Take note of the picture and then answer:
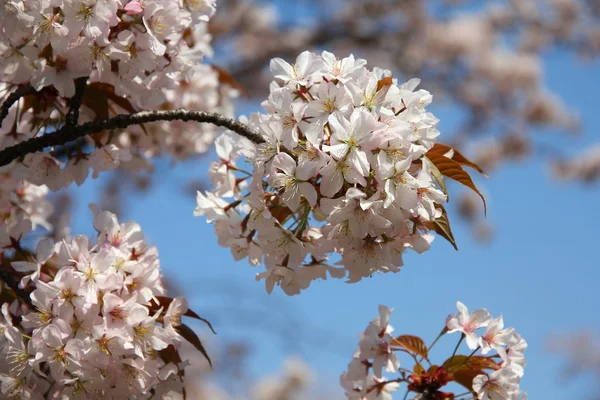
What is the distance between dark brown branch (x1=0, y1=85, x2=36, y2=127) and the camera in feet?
4.63

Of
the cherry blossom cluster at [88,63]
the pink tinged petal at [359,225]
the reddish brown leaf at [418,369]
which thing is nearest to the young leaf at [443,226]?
the pink tinged petal at [359,225]

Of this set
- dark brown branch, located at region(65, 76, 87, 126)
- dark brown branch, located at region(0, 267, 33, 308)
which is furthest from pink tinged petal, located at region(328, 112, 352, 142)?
dark brown branch, located at region(0, 267, 33, 308)

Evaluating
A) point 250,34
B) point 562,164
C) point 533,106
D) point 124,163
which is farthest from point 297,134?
point 562,164

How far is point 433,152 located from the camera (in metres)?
1.30

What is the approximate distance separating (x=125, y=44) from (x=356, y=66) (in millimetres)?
509

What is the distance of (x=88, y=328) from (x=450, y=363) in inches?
29.6

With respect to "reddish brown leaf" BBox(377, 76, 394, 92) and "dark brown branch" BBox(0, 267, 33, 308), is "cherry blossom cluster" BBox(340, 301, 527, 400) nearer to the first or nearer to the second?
"reddish brown leaf" BBox(377, 76, 394, 92)

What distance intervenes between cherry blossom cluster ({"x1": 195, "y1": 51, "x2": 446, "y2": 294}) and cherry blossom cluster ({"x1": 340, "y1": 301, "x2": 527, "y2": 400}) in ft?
0.77

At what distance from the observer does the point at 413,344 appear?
1.48 metres

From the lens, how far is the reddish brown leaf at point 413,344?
4.80ft

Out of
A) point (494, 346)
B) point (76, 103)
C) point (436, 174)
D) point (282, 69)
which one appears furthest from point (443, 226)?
point (76, 103)

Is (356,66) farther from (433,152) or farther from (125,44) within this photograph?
(125,44)

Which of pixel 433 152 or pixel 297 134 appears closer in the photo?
pixel 297 134

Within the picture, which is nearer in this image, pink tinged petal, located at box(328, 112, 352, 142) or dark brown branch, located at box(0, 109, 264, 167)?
pink tinged petal, located at box(328, 112, 352, 142)
